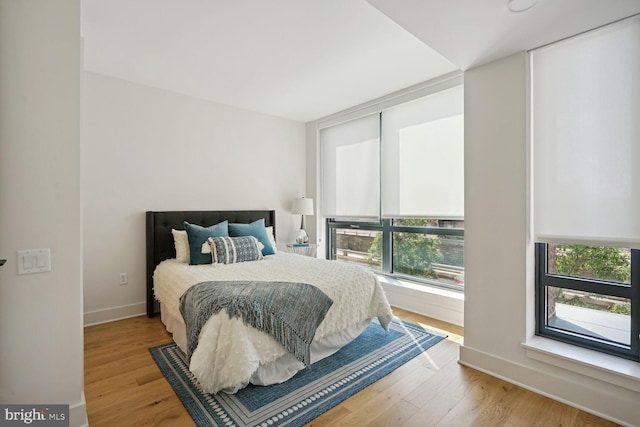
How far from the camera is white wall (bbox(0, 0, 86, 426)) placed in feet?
4.24

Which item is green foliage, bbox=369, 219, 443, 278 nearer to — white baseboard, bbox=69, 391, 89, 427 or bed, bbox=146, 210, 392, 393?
bed, bbox=146, 210, 392, 393

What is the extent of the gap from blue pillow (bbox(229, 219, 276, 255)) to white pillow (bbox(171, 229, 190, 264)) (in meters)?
0.49

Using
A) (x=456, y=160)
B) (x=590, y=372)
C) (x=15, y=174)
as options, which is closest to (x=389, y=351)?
(x=590, y=372)

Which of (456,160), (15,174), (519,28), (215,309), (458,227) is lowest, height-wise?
(215,309)

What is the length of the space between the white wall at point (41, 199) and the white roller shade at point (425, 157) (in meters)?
3.07

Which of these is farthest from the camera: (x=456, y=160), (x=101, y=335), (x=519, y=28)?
(x=456, y=160)

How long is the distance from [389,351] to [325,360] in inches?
21.9

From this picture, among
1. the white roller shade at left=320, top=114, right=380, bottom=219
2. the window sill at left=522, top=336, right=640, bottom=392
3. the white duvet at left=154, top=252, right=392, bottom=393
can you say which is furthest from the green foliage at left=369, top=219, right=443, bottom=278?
the window sill at left=522, top=336, right=640, bottom=392

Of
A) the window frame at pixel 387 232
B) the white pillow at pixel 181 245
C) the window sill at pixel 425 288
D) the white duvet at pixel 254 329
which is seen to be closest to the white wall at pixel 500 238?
the white duvet at pixel 254 329

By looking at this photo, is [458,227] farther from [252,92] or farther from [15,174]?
[15,174]

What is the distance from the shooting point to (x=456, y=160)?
3.14m

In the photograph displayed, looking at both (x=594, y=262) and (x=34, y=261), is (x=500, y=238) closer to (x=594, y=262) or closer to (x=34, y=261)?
(x=594, y=262)

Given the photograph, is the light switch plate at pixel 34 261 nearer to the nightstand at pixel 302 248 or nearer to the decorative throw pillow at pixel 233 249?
the decorative throw pillow at pixel 233 249

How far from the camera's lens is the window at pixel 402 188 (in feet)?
10.6
